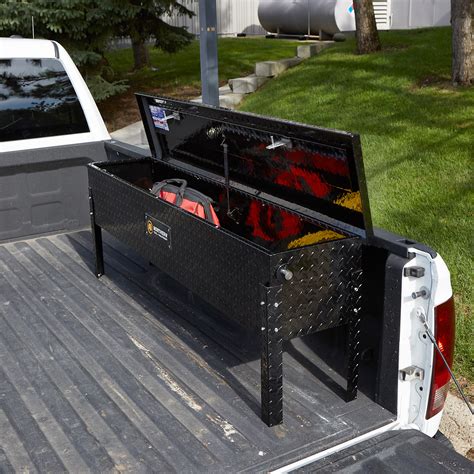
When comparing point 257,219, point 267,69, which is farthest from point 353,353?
point 267,69

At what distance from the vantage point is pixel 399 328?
285 cm

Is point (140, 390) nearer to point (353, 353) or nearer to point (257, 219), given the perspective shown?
point (353, 353)

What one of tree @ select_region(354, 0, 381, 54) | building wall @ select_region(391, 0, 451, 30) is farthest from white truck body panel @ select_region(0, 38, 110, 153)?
building wall @ select_region(391, 0, 451, 30)

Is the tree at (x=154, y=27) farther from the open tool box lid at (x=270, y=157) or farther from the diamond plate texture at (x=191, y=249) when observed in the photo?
the diamond plate texture at (x=191, y=249)

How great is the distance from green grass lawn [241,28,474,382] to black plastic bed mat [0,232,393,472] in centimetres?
189

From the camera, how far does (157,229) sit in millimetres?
3852

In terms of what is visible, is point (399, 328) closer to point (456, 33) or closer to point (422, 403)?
point (422, 403)

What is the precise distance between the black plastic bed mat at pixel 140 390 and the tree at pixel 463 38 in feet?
23.0

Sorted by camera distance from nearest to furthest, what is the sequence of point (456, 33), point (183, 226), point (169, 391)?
point (169, 391) < point (183, 226) < point (456, 33)

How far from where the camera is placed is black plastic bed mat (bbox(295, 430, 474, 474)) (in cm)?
254

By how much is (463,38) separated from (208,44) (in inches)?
146

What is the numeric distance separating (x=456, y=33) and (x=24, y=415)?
859 centimetres

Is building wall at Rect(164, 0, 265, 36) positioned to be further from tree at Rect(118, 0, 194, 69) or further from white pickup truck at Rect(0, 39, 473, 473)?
white pickup truck at Rect(0, 39, 473, 473)

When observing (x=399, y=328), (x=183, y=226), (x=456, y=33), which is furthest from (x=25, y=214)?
(x=456, y=33)
